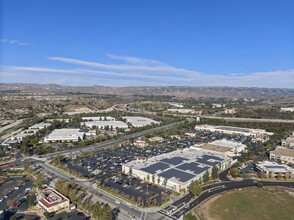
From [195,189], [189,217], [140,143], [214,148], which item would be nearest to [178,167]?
[195,189]

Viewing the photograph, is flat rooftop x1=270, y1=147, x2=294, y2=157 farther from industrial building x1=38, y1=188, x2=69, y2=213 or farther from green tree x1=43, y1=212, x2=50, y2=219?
green tree x1=43, y1=212, x2=50, y2=219

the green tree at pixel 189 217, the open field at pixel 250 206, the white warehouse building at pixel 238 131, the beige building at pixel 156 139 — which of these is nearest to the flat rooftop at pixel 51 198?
the green tree at pixel 189 217

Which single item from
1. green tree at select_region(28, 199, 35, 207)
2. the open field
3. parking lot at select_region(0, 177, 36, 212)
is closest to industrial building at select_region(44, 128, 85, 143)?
parking lot at select_region(0, 177, 36, 212)

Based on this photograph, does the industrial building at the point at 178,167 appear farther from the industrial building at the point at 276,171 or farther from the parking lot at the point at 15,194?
the parking lot at the point at 15,194

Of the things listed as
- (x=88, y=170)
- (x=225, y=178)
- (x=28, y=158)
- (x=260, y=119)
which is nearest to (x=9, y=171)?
(x=28, y=158)

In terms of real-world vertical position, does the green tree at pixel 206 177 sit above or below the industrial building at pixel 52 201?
above

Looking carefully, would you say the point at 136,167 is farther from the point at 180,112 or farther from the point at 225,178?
the point at 180,112
